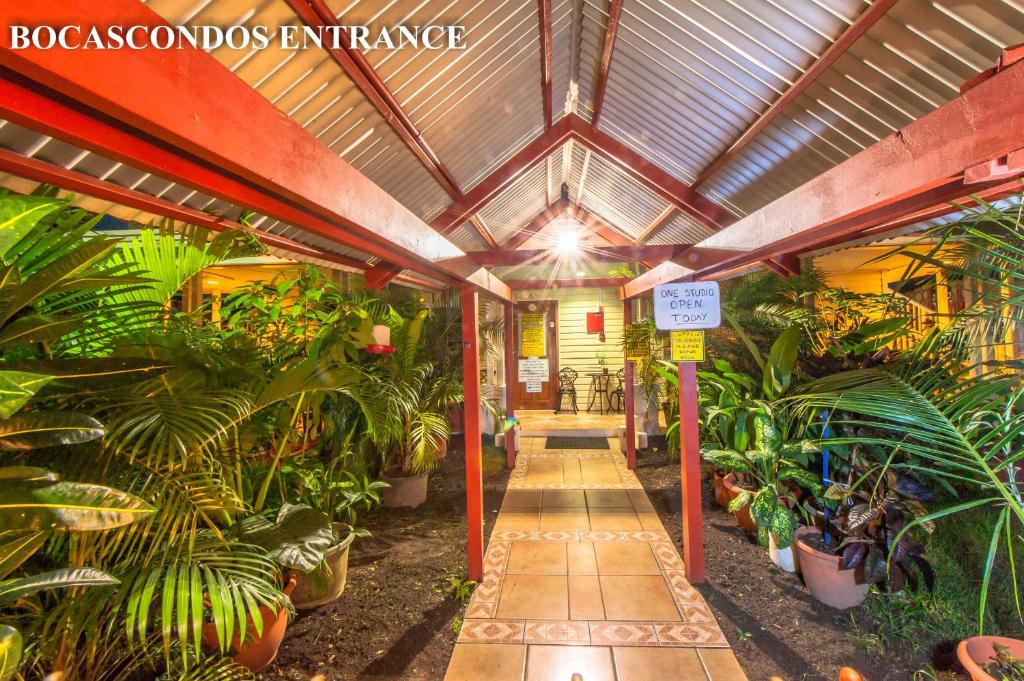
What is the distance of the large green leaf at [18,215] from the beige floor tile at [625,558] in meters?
3.53

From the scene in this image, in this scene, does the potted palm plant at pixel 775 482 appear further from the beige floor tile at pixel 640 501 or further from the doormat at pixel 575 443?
the doormat at pixel 575 443

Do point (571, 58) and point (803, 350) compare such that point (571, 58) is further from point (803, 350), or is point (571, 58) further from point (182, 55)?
point (182, 55)

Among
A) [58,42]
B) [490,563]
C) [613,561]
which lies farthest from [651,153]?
[58,42]

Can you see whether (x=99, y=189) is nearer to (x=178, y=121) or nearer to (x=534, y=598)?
(x=178, y=121)

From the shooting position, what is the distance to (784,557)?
3.14 metres

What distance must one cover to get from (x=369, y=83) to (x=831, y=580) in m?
4.19

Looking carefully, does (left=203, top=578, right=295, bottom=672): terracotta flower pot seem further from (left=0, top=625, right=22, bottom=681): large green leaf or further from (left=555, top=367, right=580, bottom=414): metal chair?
(left=555, top=367, right=580, bottom=414): metal chair

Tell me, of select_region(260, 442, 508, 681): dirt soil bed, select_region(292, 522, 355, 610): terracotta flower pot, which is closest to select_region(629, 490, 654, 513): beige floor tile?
select_region(260, 442, 508, 681): dirt soil bed

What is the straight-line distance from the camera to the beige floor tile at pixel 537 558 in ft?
10.9

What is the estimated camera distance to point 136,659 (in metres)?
1.70

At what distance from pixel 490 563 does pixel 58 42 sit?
3.61 m

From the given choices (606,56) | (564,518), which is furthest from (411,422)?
(606,56)

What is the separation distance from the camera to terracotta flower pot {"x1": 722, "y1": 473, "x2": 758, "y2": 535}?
3.67 metres

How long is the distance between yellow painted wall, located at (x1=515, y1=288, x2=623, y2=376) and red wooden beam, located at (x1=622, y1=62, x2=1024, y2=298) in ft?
22.9
